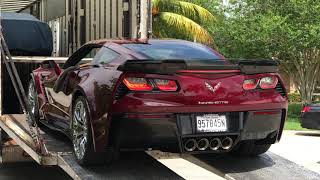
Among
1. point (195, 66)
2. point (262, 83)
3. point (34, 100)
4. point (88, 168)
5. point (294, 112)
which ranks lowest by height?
point (294, 112)

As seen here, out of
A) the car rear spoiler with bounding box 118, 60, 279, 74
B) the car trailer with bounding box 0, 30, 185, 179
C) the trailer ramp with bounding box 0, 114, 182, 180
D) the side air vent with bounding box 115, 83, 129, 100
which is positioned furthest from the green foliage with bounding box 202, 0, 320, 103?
the side air vent with bounding box 115, 83, 129, 100

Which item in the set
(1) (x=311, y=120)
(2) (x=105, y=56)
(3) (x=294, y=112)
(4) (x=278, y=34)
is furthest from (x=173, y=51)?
(3) (x=294, y=112)

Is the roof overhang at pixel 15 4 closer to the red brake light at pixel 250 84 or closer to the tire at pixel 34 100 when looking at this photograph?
the tire at pixel 34 100

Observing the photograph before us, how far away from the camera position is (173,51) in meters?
5.73

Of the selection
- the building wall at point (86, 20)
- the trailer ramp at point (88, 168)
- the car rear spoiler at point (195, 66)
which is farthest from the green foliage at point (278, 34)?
the car rear spoiler at point (195, 66)

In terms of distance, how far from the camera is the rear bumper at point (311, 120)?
602 inches

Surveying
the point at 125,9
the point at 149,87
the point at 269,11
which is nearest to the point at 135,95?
the point at 149,87

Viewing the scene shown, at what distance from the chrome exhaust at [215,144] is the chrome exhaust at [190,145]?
0.53ft

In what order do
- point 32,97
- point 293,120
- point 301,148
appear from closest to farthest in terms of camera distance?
point 32,97
point 301,148
point 293,120

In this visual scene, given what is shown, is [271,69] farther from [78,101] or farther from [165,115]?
[78,101]

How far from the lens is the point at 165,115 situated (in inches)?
185

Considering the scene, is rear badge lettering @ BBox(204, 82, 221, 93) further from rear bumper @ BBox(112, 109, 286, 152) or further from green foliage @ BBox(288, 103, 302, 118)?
green foliage @ BBox(288, 103, 302, 118)

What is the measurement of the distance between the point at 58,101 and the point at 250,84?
233 centimetres

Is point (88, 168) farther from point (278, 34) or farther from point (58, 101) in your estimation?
point (278, 34)
